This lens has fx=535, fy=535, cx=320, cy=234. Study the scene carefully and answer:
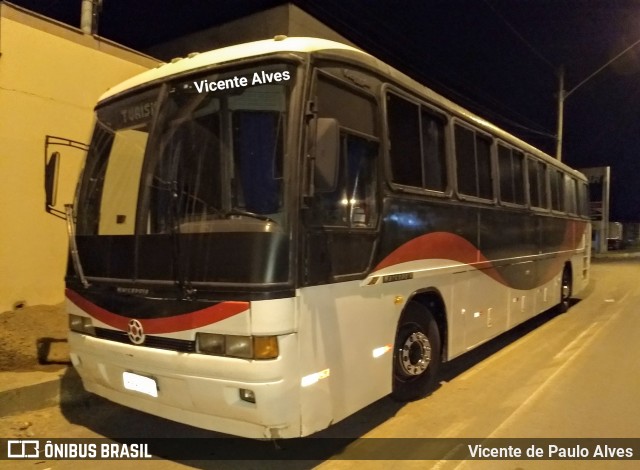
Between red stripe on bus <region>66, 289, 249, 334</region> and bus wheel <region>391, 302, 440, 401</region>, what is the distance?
6.16ft

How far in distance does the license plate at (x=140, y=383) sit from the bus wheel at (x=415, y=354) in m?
2.06

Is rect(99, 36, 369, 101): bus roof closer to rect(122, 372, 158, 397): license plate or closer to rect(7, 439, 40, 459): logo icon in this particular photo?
rect(122, 372, 158, 397): license plate

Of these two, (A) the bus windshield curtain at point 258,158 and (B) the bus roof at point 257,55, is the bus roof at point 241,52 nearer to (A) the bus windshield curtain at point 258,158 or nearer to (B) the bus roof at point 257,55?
(B) the bus roof at point 257,55

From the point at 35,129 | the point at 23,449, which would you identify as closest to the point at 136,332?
the point at 23,449

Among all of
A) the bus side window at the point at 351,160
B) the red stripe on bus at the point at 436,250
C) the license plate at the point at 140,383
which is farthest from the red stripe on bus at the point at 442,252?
the license plate at the point at 140,383

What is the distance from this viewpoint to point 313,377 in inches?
143

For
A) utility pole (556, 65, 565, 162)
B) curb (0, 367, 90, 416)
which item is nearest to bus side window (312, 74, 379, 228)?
curb (0, 367, 90, 416)

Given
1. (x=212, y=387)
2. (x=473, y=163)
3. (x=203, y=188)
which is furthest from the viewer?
(x=473, y=163)

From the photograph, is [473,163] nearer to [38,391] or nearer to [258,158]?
[258,158]

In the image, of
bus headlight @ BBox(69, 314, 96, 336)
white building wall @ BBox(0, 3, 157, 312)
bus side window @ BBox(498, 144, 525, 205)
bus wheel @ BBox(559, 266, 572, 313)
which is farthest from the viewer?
bus wheel @ BBox(559, 266, 572, 313)

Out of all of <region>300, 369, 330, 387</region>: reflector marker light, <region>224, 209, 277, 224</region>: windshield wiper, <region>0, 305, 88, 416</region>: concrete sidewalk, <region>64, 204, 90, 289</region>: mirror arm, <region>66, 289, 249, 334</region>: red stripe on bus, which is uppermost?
<region>224, 209, 277, 224</region>: windshield wiper

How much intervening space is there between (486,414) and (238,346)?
2884 mm

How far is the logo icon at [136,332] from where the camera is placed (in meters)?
3.93

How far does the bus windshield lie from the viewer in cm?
353
